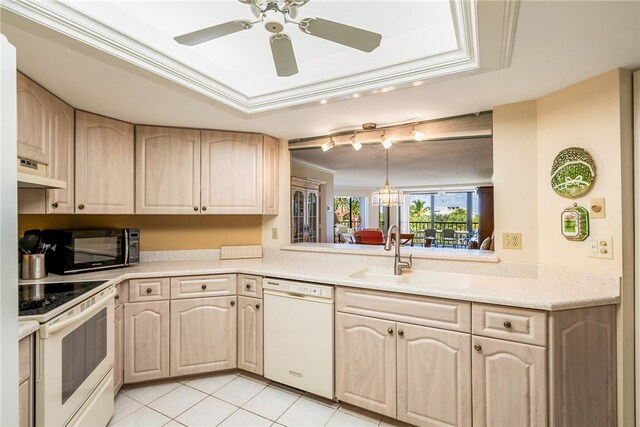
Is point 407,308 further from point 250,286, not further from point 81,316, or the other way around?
point 81,316

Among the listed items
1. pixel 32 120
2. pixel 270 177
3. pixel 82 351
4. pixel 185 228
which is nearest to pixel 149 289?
pixel 82 351

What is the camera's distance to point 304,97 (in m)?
1.92

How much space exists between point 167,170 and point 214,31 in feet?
5.38

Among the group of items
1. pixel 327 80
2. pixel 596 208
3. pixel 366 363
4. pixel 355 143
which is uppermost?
pixel 327 80

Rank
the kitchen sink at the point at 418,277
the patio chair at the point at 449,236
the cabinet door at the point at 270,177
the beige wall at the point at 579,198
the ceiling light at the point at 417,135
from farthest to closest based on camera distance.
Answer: the patio chair at the point at 449,236 → the cabinet door at the point at 270,177 → the ceiling light at the point at 417,135 → the kitchen sink at the point at 418,277 → the beige wall at the point at 579,198

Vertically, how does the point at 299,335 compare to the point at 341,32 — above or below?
below

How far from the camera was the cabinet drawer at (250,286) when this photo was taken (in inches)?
87.3

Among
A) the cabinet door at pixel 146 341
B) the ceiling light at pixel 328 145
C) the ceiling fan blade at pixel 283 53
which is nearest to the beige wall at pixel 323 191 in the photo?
the ceiling light at pixel 328 145

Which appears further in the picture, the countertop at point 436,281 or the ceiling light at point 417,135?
the ceiling light at point 417,135

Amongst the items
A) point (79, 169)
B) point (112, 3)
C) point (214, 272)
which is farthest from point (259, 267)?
point (112, 3)

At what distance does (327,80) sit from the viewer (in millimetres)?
1801

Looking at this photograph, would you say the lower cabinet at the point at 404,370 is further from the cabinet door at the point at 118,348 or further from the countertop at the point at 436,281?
the cabinet door at the point at 118,348

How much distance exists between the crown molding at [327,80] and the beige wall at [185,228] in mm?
1186

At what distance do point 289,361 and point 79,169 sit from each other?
6.43 feet
